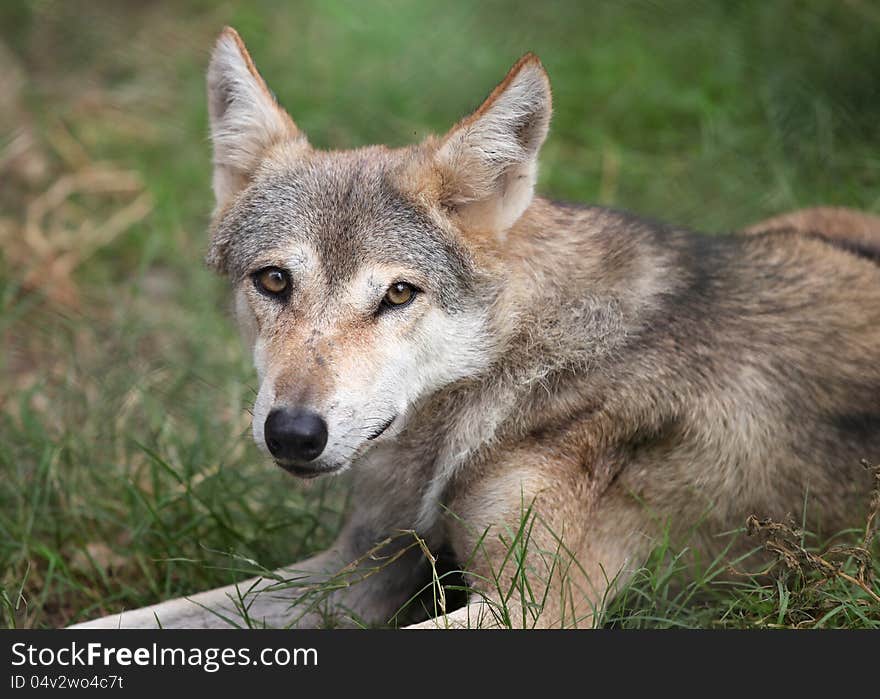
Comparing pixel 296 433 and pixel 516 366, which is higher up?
pixel 516 366

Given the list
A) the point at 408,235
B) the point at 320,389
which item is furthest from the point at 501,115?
the point at 320,389

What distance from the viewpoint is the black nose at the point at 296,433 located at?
3701mm

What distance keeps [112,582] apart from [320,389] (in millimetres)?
1998

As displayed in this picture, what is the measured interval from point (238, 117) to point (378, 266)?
42.6 inches

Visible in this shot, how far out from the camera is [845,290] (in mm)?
4617

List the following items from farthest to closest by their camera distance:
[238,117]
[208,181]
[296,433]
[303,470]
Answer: [208,181] → [238,117] → [303,470] → [296,433]

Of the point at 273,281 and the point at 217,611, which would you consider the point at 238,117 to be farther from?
the point at 217,611

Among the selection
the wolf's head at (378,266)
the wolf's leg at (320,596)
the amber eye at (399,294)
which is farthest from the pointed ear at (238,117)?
the wolf's leg at (320,596)

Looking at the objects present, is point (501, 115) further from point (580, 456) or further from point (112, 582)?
point (112, 582)

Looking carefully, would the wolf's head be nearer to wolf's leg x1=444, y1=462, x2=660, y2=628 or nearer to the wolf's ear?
the wolf's ear

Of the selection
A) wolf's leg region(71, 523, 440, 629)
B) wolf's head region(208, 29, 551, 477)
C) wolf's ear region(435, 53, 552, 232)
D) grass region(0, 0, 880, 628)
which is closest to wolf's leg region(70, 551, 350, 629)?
wolf's leg region(71, 523, 440, 629)

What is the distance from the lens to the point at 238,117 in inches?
184

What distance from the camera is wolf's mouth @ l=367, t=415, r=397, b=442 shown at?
393 centimetres

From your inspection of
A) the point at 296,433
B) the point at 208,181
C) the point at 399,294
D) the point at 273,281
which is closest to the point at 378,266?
the point at 399,294
